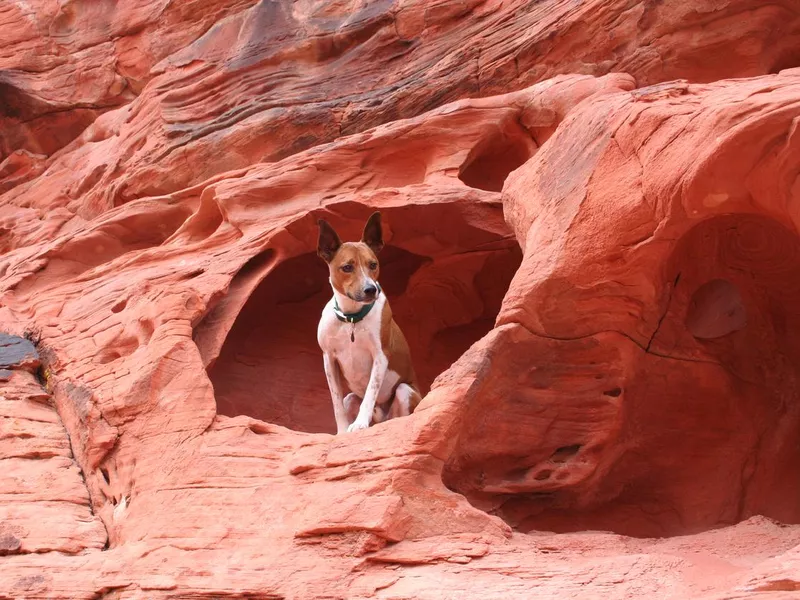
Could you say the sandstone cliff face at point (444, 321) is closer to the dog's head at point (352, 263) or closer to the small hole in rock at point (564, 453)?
the small hole in rock at point (564, 453)

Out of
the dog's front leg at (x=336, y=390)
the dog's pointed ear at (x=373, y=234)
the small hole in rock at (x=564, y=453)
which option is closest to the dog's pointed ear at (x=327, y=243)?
the dog's pointed ear at (x=373, y=234)

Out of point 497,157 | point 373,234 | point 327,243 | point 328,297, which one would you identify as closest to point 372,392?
point 327,243

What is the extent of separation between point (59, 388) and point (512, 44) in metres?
5.94

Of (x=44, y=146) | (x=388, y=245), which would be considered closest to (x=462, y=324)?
(x=388, y=245)

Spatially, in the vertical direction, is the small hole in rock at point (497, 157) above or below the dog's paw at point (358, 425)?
above

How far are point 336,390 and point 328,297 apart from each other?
2.59 meters

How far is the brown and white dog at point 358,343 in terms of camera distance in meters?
8.50

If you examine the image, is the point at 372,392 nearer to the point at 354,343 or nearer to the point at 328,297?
the point at 354,343

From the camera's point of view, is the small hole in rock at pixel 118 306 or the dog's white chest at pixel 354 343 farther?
the small hole in rock at pixel 118 306

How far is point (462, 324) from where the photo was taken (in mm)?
10852

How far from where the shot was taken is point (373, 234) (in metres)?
8.91

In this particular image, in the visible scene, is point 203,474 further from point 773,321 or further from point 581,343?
point 773,321

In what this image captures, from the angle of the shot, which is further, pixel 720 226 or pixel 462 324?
pixel 462 324

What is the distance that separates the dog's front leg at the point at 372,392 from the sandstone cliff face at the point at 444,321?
700 millimetres
